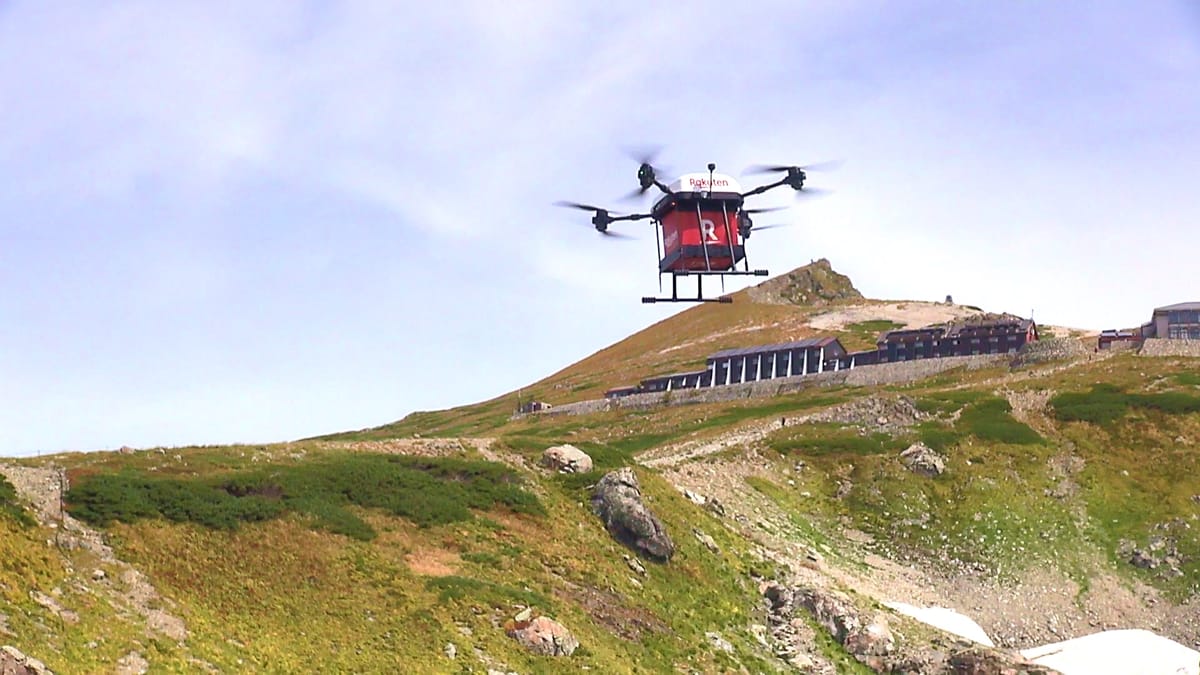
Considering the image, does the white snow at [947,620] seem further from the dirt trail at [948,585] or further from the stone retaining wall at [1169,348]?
the stone retaining wall at [1169,348]

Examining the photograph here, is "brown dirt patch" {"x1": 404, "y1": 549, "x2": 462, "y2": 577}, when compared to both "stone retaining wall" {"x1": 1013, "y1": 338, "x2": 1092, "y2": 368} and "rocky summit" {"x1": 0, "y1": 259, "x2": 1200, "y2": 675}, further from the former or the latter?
"stone retaining wall" {"x1": 1013, "y1": 338, "x2": 1092, "y2": 368}

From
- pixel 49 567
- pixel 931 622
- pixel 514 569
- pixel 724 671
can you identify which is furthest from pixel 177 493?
pixel 931 622

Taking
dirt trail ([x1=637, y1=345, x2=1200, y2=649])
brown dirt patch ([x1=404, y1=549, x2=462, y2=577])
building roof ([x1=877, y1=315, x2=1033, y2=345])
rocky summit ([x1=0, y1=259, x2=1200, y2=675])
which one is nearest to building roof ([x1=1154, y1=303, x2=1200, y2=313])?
building roof ([x1=877, y1=315, x2=1033, y2=345])

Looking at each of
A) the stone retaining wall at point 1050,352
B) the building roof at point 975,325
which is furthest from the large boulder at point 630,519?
the building roof at point 975,325

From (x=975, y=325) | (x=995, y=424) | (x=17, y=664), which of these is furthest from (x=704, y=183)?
(x=975, y=325)

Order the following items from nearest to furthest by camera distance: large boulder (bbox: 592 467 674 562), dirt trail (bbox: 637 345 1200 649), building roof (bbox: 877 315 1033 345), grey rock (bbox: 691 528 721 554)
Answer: large boulder (bbox: 592 467 674 562) → grey rock (bbox: 691 528 721 554) → dirt trail (bbox: 637 345 1200 649) → building roof (bbox: 877 315 1033 345)

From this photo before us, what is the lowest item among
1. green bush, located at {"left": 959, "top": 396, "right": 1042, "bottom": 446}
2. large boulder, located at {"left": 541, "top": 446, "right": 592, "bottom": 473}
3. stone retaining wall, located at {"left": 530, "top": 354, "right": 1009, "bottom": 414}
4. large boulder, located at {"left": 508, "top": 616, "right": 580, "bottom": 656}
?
large boulder, located at {"left": 508, "top": 616, "right": 580, "bottom": 656}
